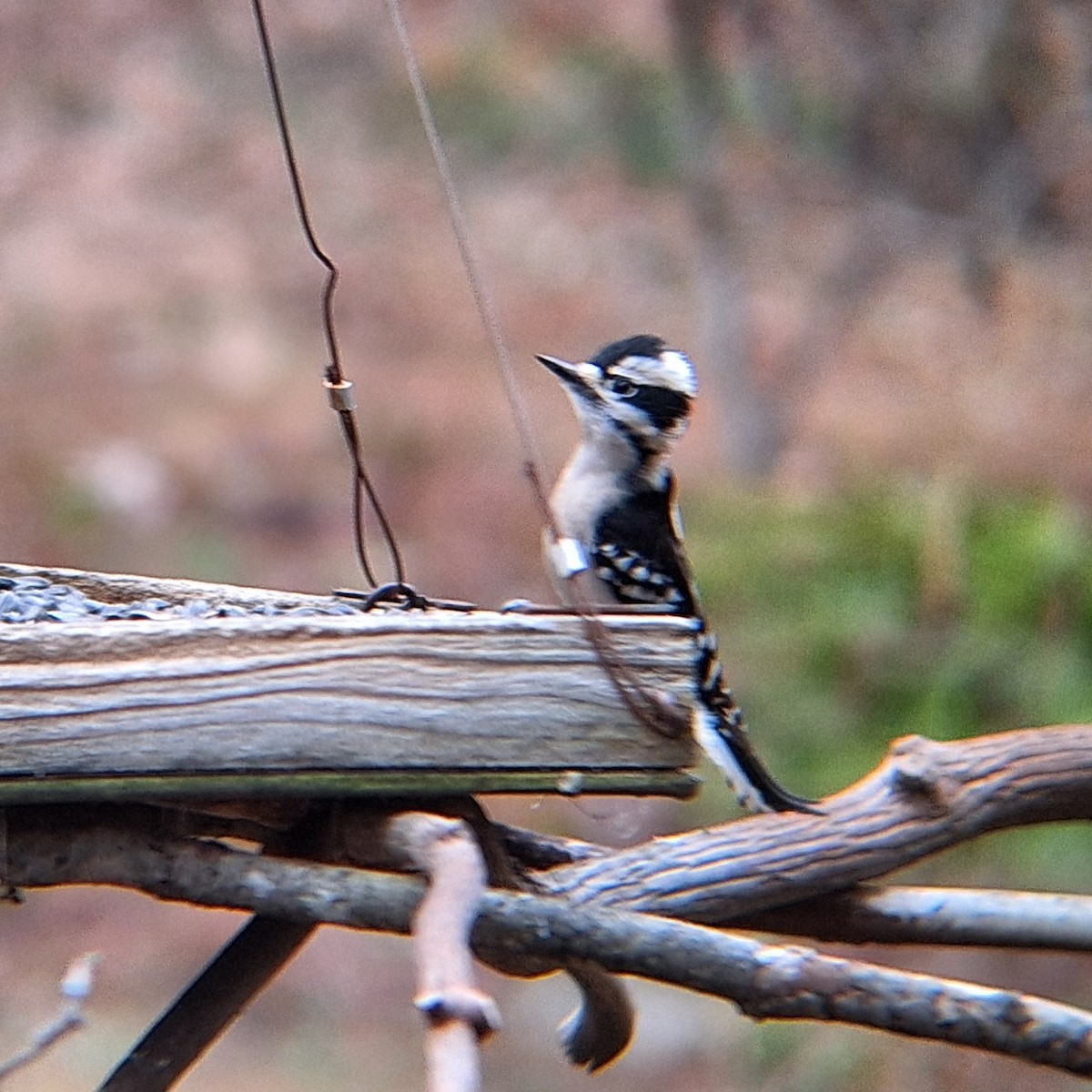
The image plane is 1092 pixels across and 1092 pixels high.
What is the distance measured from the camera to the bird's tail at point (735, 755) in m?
2.83

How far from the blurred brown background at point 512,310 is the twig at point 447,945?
1.72 ft

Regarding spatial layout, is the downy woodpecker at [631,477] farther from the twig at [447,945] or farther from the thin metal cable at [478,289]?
the twig at [447,945]

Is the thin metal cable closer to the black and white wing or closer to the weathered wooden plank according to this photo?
the weathered wooden plank

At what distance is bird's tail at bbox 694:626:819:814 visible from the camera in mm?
2830

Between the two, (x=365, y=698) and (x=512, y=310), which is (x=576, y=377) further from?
(x=512, y=310)

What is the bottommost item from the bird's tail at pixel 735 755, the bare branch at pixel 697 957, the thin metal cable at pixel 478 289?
the bare branch at pixel 697 957

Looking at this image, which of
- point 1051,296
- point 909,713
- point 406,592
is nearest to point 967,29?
point 1051,296

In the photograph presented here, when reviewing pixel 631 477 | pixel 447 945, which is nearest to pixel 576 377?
pixel 631 477

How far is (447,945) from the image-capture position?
73.7 inches

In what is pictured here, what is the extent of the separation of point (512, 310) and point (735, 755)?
8904 mm

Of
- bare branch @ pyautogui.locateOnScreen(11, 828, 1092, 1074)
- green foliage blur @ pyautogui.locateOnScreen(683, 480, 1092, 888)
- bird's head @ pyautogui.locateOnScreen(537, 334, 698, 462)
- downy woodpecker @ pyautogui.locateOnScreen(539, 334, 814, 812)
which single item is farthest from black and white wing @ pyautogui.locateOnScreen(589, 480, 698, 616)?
green foliage blur @ pyautogui.locateOnScreen(683, 480, 1092, 888)

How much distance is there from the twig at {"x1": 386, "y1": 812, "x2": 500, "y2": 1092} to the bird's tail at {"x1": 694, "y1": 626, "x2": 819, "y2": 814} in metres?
0.65

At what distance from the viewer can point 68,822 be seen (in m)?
2.41

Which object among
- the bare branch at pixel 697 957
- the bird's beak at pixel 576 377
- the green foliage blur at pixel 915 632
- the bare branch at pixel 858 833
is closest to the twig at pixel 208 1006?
the bare branch at pixel 697 957
